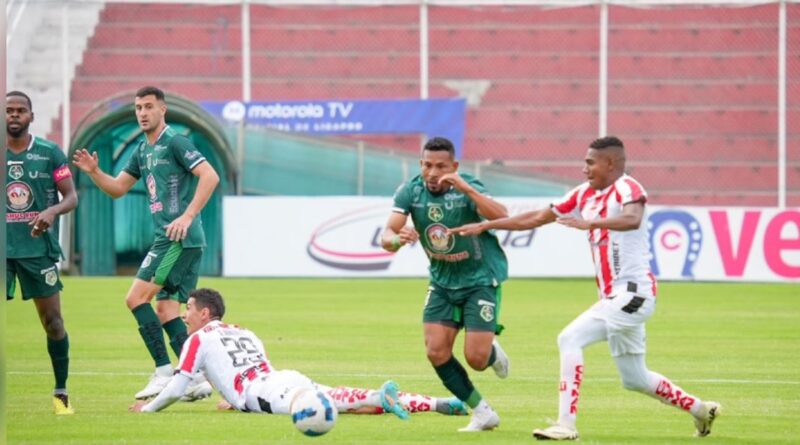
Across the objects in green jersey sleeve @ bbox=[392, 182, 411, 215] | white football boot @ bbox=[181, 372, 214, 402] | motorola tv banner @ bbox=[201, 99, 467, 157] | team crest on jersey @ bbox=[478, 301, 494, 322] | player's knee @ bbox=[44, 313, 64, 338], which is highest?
motorola tv banner @ bbox=[201, 99, 467, 157]

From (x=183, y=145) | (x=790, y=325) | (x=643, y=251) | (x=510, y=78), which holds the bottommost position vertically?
(x=790, y=325)

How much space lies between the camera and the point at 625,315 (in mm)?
9008

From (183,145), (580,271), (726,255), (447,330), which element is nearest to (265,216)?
(580,271)

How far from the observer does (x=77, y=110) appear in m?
36.3

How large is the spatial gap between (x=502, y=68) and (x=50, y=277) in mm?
27039

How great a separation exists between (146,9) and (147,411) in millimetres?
28525

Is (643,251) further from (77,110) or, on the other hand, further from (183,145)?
(77,110)

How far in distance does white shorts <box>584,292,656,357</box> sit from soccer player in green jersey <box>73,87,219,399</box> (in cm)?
363

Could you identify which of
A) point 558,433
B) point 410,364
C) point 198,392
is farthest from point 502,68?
point 558,433

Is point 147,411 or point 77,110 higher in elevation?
point 77,110

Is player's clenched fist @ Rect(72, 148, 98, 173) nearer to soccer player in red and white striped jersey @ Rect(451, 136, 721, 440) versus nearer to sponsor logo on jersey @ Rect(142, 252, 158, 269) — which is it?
sponsor logo on jersey @ Rect(142, 252, 158, 269)

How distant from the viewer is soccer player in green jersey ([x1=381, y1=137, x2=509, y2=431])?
9.66 m

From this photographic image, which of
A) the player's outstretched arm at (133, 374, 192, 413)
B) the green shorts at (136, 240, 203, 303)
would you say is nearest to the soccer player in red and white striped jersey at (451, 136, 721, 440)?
the player's outstretched arm at (133, 374, 192, 413)

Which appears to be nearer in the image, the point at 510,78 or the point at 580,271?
the point at 580,271
